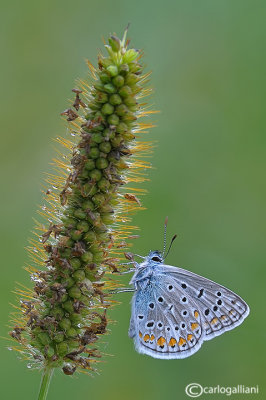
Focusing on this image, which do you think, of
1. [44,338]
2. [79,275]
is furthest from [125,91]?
[44,338]

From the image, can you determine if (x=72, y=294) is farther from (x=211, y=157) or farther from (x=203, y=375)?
(x=211, y=157)

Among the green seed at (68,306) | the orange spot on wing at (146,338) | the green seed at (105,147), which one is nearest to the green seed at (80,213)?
the green seed at (105,147)

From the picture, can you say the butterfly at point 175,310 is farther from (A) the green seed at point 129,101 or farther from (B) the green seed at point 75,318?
(A) the green seed at point 129,101

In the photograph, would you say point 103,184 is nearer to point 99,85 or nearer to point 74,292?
point 99,85

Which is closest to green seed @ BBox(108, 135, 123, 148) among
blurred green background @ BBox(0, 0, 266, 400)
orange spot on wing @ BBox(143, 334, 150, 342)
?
orange spot on wing @ BBox(143, 334, 150, 342)

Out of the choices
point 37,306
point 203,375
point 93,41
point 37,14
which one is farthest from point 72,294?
point 37,14

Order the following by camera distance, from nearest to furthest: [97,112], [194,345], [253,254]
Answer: [97,112], [194,345], [253,254]
